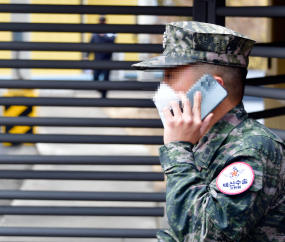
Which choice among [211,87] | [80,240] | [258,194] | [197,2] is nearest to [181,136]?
[211,87]

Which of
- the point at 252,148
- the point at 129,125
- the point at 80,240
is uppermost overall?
the point at 252,148

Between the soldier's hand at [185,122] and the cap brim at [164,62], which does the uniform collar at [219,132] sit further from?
the cap brim at [164,62]

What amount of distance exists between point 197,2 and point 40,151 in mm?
5557

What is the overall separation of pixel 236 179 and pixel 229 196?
0.06m

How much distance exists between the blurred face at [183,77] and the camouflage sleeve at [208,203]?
0.21 meters

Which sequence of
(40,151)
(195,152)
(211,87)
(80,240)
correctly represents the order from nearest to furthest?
1. (211,87)
2. (195,152)
3. (80,240)
4. (40,151)

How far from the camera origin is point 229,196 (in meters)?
1.36

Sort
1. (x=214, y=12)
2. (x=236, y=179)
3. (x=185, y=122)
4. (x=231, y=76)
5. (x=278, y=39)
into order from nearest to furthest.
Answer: (x=236, y=179), (x=185, y=122), (x=231, y=76), (x=214, y=12), (x=278, y=39)

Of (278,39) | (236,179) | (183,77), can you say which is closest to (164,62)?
(183,77)

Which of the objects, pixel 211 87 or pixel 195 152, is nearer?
pixel 211 87

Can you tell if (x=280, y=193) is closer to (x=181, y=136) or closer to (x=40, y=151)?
(x=181, y=136)

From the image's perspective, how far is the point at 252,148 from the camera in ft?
4.69

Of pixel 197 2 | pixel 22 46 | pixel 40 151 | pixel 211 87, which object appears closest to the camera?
pixel 211 87

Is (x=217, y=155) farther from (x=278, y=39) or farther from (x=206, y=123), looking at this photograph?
(x=278, y=39)
